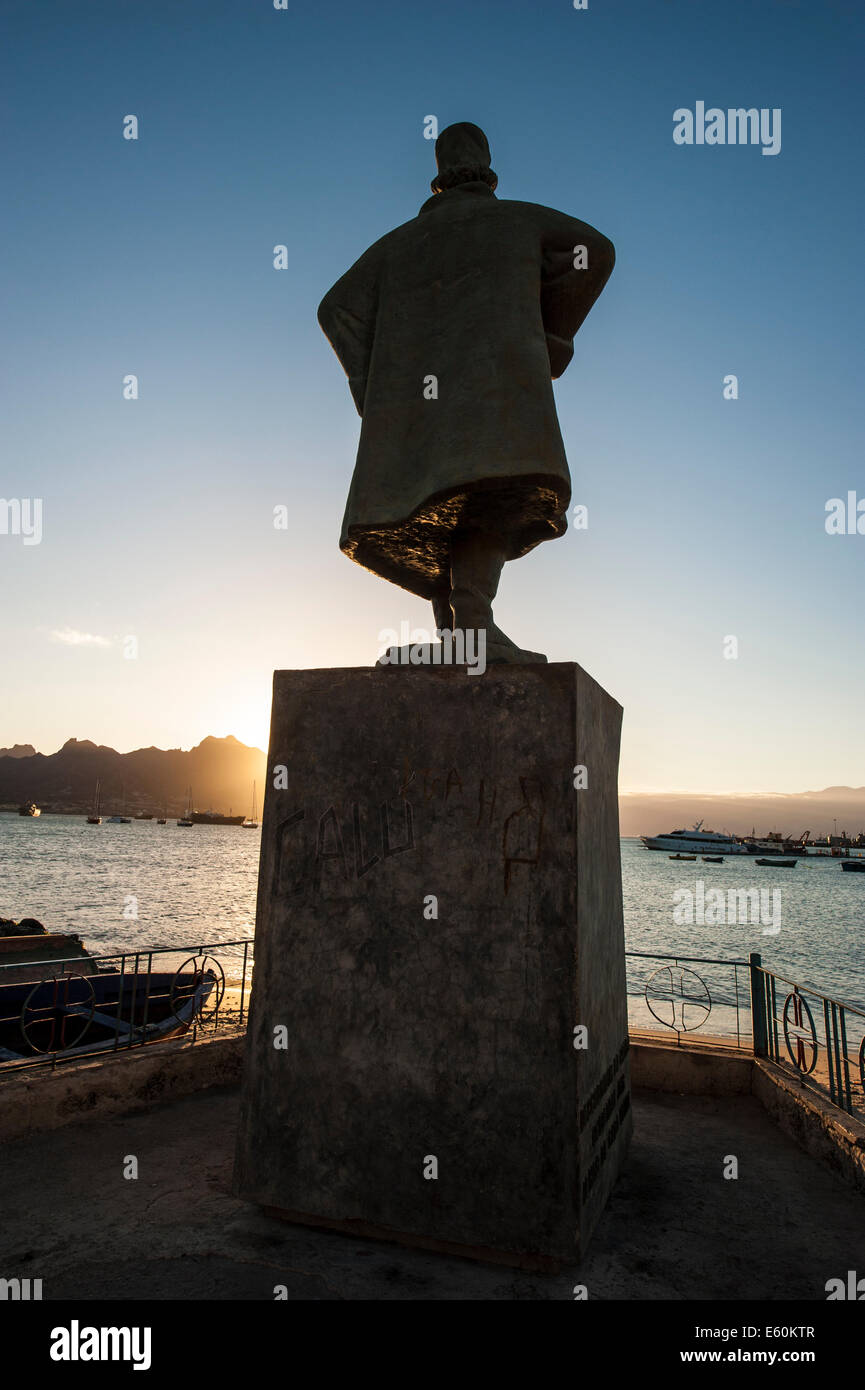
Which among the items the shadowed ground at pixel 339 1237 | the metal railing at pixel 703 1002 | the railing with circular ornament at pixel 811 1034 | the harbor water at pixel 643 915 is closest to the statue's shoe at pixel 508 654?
the shadowed ground at pixel 339 1237

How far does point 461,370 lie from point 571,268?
0.90 metres

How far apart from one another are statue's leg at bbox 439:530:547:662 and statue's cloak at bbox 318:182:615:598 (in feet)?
0.28

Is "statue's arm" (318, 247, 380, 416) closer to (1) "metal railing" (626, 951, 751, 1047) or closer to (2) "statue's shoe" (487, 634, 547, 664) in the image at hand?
(2) "statue's shoe" (487, 634, 547, 664)

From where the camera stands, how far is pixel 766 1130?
17.2 ft

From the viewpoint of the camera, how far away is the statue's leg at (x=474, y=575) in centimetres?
Result: 417

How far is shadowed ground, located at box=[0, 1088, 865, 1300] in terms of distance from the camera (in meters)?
3.02

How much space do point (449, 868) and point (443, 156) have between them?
13.8 feet

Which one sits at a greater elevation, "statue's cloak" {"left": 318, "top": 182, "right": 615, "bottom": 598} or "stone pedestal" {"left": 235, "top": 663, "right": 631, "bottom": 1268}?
"statue's cloak" {"left": 318, "top": 182, "right": 615, "bottom": 598}

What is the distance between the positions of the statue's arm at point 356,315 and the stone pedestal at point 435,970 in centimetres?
200

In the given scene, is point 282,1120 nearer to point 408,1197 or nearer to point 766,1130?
point 408,1197

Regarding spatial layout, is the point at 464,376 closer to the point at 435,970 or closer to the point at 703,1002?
the point at 435,970

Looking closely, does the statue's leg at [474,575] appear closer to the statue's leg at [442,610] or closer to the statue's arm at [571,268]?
the statue's leg at [442,610]

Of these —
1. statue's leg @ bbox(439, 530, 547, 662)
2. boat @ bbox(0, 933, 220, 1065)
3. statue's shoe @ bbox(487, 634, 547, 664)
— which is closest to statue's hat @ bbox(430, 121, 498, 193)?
statue's leg @ bbox(439, 530, 547, 662)
